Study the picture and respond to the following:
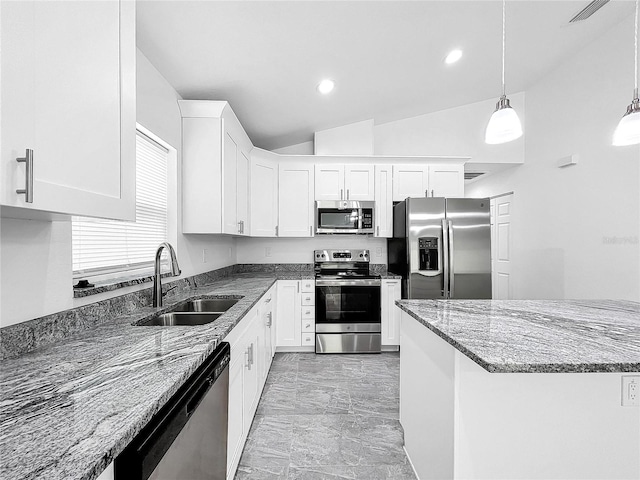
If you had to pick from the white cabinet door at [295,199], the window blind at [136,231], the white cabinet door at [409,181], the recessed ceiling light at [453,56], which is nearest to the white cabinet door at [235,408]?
the window blind at [136,231]

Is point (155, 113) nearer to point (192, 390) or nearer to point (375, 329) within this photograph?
point (192, 390)

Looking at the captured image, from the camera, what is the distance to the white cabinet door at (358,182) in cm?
389

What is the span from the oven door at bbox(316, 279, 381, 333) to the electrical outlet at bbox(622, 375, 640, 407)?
2465 mm

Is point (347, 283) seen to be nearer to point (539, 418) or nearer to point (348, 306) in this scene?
point (348, 306)

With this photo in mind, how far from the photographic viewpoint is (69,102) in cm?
85

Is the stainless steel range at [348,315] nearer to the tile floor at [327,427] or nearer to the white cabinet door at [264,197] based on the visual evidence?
the tile floor at [327,427]

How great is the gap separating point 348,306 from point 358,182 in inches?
58.6

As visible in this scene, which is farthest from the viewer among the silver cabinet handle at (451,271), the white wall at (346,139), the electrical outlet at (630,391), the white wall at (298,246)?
the white wall at (298,246)

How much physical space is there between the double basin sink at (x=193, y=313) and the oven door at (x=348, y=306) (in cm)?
A: 151

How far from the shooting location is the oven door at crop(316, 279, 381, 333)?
3586mm

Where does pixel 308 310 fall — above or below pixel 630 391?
below

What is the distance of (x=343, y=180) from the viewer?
389 cm

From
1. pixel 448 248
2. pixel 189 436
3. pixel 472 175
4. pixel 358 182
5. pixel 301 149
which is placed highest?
pixel 301 149

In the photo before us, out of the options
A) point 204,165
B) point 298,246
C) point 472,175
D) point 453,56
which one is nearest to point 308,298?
point 298,246
